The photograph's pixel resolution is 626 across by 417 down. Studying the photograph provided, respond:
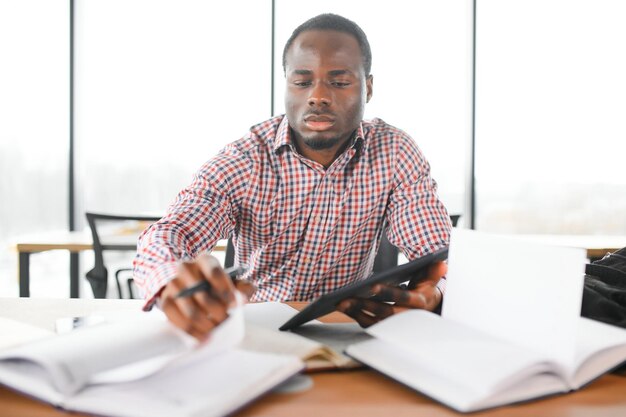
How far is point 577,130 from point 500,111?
1.76ft

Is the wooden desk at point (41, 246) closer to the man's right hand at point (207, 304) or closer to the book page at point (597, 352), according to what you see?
the man's right hand at point (207, 304)

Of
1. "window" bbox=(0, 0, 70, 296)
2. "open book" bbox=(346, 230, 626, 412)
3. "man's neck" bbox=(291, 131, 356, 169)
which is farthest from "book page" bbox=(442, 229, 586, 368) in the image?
"window" bbox=(0, 0, 70, 296)

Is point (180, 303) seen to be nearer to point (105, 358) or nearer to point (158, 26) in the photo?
point (105, 358)

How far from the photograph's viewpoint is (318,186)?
58.9 inches

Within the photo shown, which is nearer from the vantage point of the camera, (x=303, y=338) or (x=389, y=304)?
(x=303, y=338)

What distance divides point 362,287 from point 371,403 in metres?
Result: 0.20

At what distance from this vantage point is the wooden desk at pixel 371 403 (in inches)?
25.0

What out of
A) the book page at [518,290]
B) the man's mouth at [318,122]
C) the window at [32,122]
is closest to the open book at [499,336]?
the book page at [518,290]

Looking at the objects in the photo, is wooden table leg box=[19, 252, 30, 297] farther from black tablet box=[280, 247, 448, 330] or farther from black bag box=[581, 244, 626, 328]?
black bag box=[581, 244, 626, 328]

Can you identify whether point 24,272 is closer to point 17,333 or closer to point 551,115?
point 17,333

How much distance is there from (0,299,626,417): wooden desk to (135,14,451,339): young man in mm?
650

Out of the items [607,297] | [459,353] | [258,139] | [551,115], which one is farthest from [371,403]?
[551,115]

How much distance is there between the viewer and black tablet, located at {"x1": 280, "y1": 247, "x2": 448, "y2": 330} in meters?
0.83

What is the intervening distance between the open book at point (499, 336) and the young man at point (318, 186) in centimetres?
59
